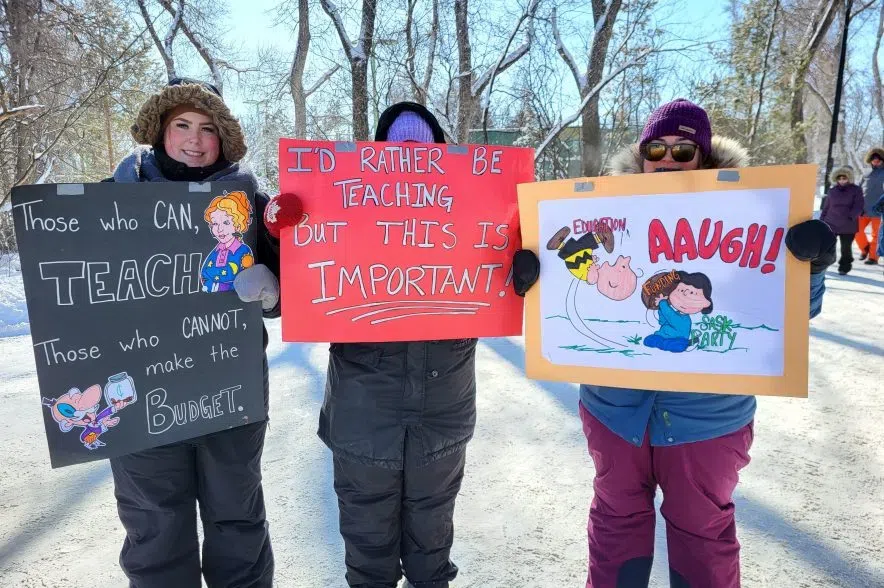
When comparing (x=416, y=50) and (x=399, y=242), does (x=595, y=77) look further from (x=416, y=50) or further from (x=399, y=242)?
(x=399, y=242)

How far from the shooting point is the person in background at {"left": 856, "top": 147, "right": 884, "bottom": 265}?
847cm

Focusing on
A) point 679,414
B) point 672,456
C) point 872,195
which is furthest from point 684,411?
point 872,195

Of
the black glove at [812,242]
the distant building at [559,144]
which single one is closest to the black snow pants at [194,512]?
the black glove at [812,242]

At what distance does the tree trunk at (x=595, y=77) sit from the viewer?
34.3 feet

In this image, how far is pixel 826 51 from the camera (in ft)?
67.1

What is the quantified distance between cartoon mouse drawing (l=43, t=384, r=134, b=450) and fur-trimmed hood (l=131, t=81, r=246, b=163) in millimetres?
828

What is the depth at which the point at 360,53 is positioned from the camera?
10062 mm

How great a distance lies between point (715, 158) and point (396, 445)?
1343mm

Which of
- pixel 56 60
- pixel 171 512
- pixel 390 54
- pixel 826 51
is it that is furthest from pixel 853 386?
pixel 826 51

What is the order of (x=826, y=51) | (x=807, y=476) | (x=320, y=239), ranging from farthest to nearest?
(x=826, y=51), (x=807, y=476), (x=320, y=239)

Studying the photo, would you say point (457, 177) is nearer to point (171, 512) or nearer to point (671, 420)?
point (671, 420)

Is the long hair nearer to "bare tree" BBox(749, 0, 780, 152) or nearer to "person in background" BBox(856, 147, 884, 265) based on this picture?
"person in background" BBox(856, 147, 884, 265)

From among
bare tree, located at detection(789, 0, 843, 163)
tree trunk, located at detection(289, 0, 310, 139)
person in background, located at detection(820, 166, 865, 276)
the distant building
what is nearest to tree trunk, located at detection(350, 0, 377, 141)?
tree trunk, located at detection(289, 0, 310, 139)

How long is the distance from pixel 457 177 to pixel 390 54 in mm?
9182
